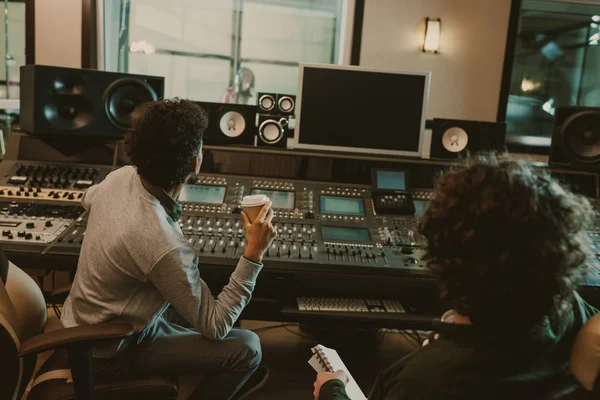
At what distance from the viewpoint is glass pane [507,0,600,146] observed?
3.84m

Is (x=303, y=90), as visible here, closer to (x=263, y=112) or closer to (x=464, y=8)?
(x=263, y=112)

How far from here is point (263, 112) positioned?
2.56 metres

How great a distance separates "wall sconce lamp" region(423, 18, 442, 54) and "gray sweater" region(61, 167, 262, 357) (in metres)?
2.58

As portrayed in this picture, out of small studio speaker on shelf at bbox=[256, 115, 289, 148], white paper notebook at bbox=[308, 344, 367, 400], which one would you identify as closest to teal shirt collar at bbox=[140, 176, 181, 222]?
white paper notebook at bbox=[308, 344, 367, 400]

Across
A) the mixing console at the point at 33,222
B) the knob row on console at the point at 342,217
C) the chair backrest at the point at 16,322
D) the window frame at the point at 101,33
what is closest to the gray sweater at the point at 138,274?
the chair backrest at the point at 16,322

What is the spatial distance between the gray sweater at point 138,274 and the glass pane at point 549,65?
2.93 meters

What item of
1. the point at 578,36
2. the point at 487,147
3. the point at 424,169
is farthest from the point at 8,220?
the point at 578,36

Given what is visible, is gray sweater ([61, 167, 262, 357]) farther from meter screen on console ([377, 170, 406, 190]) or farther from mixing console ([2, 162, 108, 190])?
meter screen on console ([377, 170, 406, 190])

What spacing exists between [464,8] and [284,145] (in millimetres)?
1922

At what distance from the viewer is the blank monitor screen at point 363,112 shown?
240cm

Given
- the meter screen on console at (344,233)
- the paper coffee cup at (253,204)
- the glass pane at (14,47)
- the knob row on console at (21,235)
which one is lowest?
the knob row on console at (21,235)

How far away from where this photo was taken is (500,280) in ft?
2.61

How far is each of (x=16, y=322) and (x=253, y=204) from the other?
73 centimetres

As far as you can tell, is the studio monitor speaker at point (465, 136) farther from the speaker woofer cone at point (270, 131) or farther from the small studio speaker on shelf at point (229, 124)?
the small studio speaker on shelf at point (229, 124)
